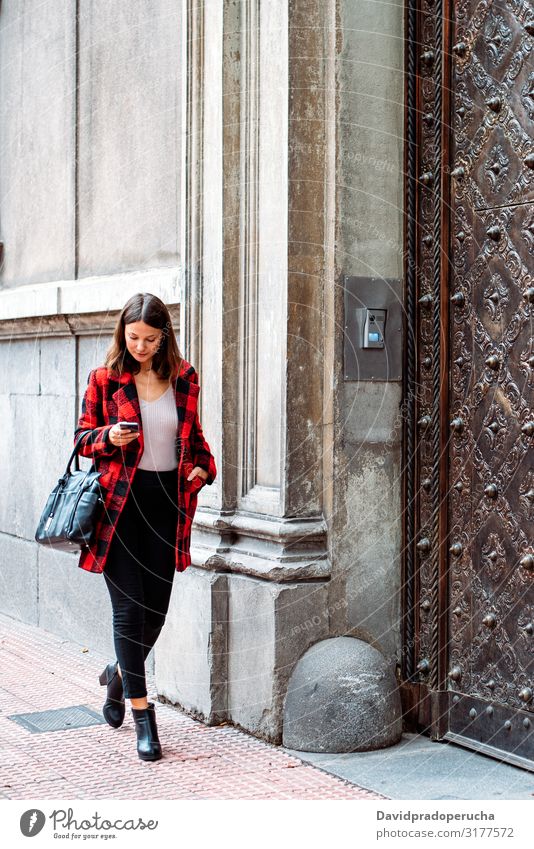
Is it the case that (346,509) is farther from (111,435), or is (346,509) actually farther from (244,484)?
(111,435)

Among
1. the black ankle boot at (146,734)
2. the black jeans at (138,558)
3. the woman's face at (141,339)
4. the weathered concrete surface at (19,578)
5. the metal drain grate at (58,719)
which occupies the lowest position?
the metal drain grate at (58,719)

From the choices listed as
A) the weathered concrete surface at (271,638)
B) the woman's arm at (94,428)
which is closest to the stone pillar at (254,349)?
the weathered concrete surface at (271,638)

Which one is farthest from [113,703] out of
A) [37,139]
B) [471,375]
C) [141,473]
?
[37,139]

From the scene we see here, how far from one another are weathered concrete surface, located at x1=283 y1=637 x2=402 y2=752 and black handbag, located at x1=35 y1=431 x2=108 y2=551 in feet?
3.47

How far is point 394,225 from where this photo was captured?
209 inches

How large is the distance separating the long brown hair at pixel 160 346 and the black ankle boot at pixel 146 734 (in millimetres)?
1342

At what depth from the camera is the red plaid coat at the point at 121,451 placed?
16.1ft

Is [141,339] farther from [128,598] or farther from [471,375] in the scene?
[471,375]

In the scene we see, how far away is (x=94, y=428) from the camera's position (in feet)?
16.3

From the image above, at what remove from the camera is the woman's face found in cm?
484

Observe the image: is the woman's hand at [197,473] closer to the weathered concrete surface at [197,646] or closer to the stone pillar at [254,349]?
the stone pillar at [254,349]

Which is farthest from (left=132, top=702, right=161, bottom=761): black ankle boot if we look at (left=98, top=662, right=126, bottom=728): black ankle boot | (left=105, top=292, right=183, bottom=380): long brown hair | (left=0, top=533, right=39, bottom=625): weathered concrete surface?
(left=0, top=533, right=39, bottom=625): weathered concrete surface

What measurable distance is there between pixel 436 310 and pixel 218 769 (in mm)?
2023

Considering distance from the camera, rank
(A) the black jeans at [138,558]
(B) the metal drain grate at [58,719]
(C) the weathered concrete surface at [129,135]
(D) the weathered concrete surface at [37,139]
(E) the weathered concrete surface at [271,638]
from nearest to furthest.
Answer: (A) the black jeans at [138,558], (E) the weathered concrete surface at [271,638], (B) the metal drain grate at [58,719], (C) the weathered concrete surface at [129,135], (D) the weathered concrete surface at [37,139]
